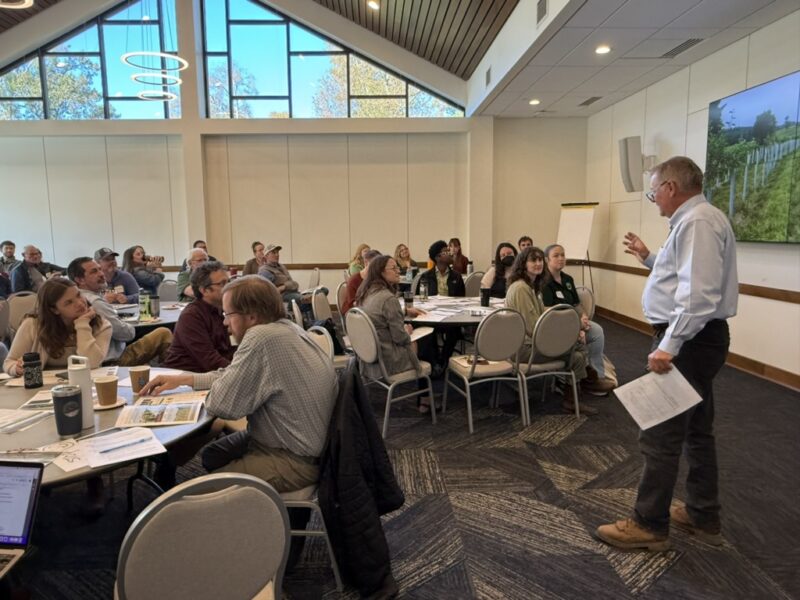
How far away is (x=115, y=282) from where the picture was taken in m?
5.71

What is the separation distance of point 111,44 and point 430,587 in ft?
33.1

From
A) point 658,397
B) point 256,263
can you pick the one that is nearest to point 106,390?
point 658,397

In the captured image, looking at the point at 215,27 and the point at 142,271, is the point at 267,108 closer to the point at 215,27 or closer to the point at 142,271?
the point at 215,27

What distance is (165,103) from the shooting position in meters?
9.07

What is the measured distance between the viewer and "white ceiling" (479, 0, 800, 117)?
4.45m

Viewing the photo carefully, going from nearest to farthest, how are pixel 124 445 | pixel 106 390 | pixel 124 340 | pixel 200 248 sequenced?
pixel 124 445 < pixel 106 390 < pixel 124 340 < pixel 200 248

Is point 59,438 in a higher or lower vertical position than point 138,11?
lower

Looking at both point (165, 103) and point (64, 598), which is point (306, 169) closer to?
point (165, 103)

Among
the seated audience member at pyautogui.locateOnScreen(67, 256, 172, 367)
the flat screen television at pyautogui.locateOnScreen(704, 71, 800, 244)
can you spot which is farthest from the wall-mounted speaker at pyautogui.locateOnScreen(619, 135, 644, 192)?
the seated audience member at pyautogui.locateOnScreen(67, 256, 172, 367)

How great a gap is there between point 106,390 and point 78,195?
8647mm

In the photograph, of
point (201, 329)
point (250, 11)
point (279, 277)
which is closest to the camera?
point (201, 329)

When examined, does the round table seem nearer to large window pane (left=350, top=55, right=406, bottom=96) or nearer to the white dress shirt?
the white dress shirt

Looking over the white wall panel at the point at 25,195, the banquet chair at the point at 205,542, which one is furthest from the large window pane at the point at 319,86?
the banquet chair at the point at 205,542

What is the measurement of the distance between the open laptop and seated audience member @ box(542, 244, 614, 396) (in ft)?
12.5
